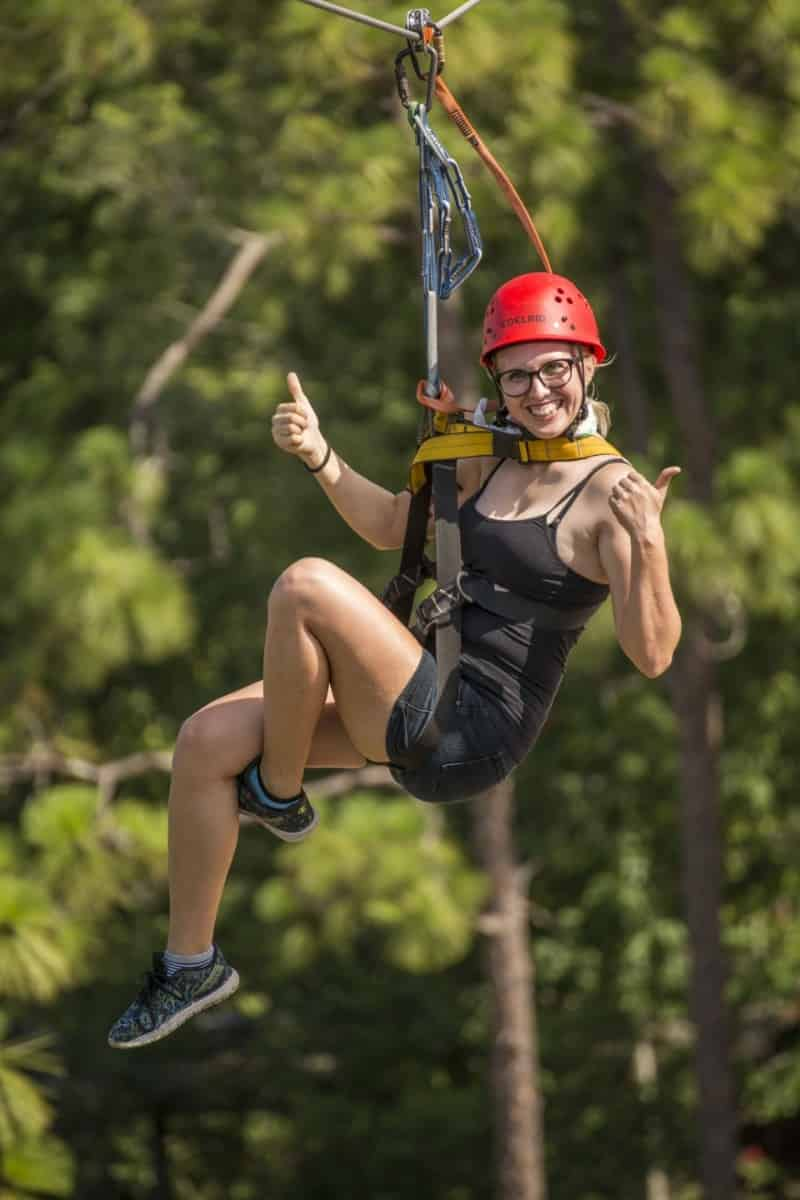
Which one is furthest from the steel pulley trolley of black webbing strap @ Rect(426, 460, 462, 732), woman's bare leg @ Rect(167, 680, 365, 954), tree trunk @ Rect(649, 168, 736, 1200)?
tree trunk @ Rect(649, 168, 736, 1200)

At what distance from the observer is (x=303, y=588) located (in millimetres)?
3668

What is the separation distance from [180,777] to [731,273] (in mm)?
8706

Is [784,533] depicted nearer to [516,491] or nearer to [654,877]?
[654,877]

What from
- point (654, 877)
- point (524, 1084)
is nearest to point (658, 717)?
point (654, 877)

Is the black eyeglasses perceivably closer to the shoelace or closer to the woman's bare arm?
the woman's bare arm

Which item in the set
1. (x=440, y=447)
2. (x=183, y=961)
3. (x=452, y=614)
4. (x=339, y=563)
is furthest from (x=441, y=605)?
(x=339, y=563)

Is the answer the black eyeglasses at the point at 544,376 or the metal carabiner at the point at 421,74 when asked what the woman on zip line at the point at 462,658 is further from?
the metal carabiner at the point at 421,74

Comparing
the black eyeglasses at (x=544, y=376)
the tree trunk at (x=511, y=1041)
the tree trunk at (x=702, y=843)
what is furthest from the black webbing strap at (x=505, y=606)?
the tree trunk at (x=702, y=843)

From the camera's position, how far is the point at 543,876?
1505cm

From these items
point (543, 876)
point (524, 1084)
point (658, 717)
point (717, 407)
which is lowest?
point (524, 1084)

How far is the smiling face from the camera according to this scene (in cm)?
388

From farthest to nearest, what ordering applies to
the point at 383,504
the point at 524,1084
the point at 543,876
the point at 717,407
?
the point at 543,876 → the point at 717,407 → the point at 524,1084 → the point at 383,504

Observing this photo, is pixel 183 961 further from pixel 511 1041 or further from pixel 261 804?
pixel 511 1041

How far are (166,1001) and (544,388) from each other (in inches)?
50.9
